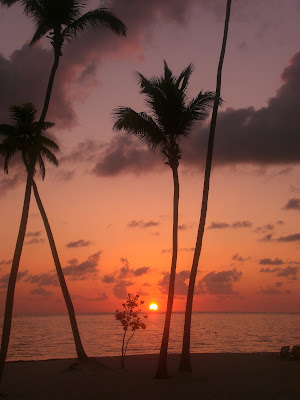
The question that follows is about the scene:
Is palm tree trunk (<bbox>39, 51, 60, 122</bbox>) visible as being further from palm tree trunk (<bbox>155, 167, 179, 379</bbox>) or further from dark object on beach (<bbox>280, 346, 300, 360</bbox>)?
dark object on beach (<bbox>280, 346, 300, 360</bbox>)

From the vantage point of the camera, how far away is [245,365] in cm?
2575

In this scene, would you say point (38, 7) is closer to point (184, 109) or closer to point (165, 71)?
point (165, 71)

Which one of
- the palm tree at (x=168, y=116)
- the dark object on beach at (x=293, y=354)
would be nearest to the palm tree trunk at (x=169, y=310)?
the palm tree at (x=168, y=116)

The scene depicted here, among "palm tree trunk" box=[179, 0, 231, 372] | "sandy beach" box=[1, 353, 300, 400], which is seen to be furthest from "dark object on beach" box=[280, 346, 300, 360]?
"palm tree trunk" box=[179, 0, 231, 372]

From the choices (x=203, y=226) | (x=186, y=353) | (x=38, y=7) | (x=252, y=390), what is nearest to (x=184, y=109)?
(x=203, y=226)

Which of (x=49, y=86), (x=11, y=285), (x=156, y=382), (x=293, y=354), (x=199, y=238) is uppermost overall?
(x=49, y=86)

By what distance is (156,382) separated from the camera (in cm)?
2070

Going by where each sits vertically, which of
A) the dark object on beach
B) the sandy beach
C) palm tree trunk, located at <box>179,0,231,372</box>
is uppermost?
palm tree trunk, located at <box>179,0,231,372</box>

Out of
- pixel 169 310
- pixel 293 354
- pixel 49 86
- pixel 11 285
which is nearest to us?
pixel 11 285

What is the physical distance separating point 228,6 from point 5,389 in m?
22.2

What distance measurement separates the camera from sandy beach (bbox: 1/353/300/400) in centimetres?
1897

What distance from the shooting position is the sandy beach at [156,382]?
1897cm

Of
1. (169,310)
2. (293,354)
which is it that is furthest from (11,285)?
(293,354)

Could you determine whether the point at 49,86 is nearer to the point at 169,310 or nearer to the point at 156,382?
the point at 169,310
